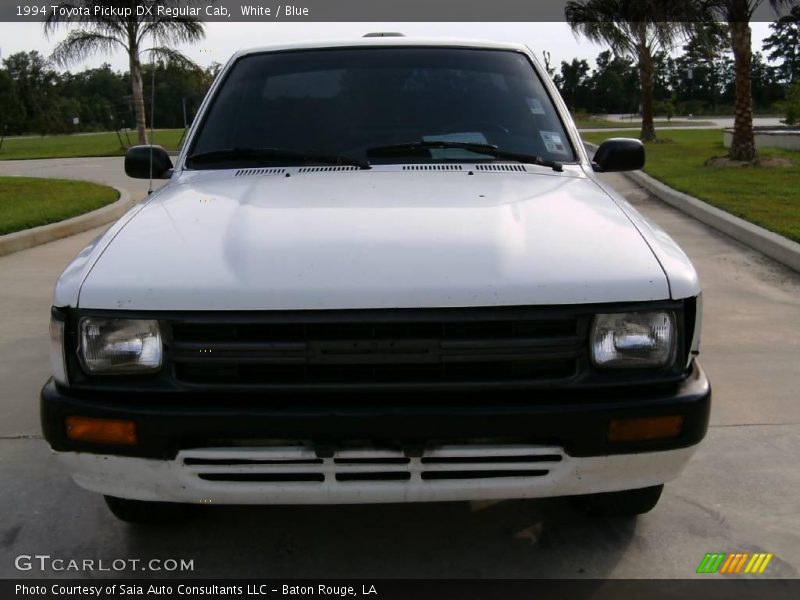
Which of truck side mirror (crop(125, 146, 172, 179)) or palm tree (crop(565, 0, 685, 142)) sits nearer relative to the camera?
truck side mirror (crop(125, 146, 172, 179))

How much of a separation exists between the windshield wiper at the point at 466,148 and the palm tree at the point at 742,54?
1336 centimetres

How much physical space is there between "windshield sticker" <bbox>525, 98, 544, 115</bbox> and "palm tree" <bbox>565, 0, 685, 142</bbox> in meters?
21.4

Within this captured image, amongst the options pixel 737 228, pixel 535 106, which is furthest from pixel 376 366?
pixel 737 228

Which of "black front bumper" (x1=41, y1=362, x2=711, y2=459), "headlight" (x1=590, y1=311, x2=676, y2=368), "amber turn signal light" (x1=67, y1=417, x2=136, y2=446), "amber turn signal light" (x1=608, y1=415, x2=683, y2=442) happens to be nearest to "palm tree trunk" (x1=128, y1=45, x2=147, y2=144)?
"amber turn signal light" (x1=67, y1=417, x2=136, y2=446)

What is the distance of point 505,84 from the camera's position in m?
3.64

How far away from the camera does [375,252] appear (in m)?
2.29

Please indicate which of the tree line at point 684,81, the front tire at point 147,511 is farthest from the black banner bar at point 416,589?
the tree line at point 684,81

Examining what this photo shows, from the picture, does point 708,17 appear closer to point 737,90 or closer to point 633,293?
point 737,90

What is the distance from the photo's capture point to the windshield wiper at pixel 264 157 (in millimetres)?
3256

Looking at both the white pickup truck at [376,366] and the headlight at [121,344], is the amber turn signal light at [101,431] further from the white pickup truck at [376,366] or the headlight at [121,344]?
the headlight at [121,344]

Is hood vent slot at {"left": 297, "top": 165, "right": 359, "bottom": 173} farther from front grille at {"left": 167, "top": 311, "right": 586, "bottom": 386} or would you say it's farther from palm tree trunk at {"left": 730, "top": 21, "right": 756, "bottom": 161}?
palm tree trunk at {"left": 730, "top": 21, "right": 756, "bottom": 161}

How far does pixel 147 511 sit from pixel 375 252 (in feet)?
4.06

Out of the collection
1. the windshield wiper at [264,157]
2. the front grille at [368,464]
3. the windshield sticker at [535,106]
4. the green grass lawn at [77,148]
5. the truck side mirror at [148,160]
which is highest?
the windshield sticker at [535,106]

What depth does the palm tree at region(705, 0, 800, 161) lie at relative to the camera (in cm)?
1473
